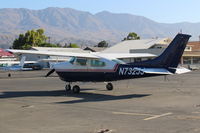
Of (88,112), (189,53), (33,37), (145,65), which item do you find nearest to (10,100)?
(88,112)

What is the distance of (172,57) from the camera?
16.9 metres

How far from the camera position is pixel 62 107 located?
13.2m

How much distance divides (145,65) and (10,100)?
6.77 meters

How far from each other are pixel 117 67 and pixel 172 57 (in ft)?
9.30

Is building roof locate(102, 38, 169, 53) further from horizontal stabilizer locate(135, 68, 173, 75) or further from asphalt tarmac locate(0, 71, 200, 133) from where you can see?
asphalt tarmac locate(0, 71, 200, 133)

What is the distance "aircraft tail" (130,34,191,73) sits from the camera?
16.7m

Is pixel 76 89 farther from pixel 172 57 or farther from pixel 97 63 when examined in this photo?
pixel 172 57

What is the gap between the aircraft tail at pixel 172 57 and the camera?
54.7 feet

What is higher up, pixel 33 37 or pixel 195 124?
pixel 33 37

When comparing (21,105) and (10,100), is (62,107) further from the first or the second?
(10,100)

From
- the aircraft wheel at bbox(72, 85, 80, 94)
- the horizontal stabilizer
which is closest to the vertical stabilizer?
the horizontal stabilizer

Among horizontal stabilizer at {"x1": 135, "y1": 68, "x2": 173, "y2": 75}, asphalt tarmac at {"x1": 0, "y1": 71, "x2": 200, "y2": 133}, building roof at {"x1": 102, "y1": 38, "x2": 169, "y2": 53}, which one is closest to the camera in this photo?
asphalt tarmac at {"x1": 0, "y1": 71, "x2": 200, "y2": 133}

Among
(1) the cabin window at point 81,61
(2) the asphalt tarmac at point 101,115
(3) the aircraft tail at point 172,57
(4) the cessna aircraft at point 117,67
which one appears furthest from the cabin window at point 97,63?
(2) the asphalt tarmac at point 101,115

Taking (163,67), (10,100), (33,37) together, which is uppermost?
(33,37)
